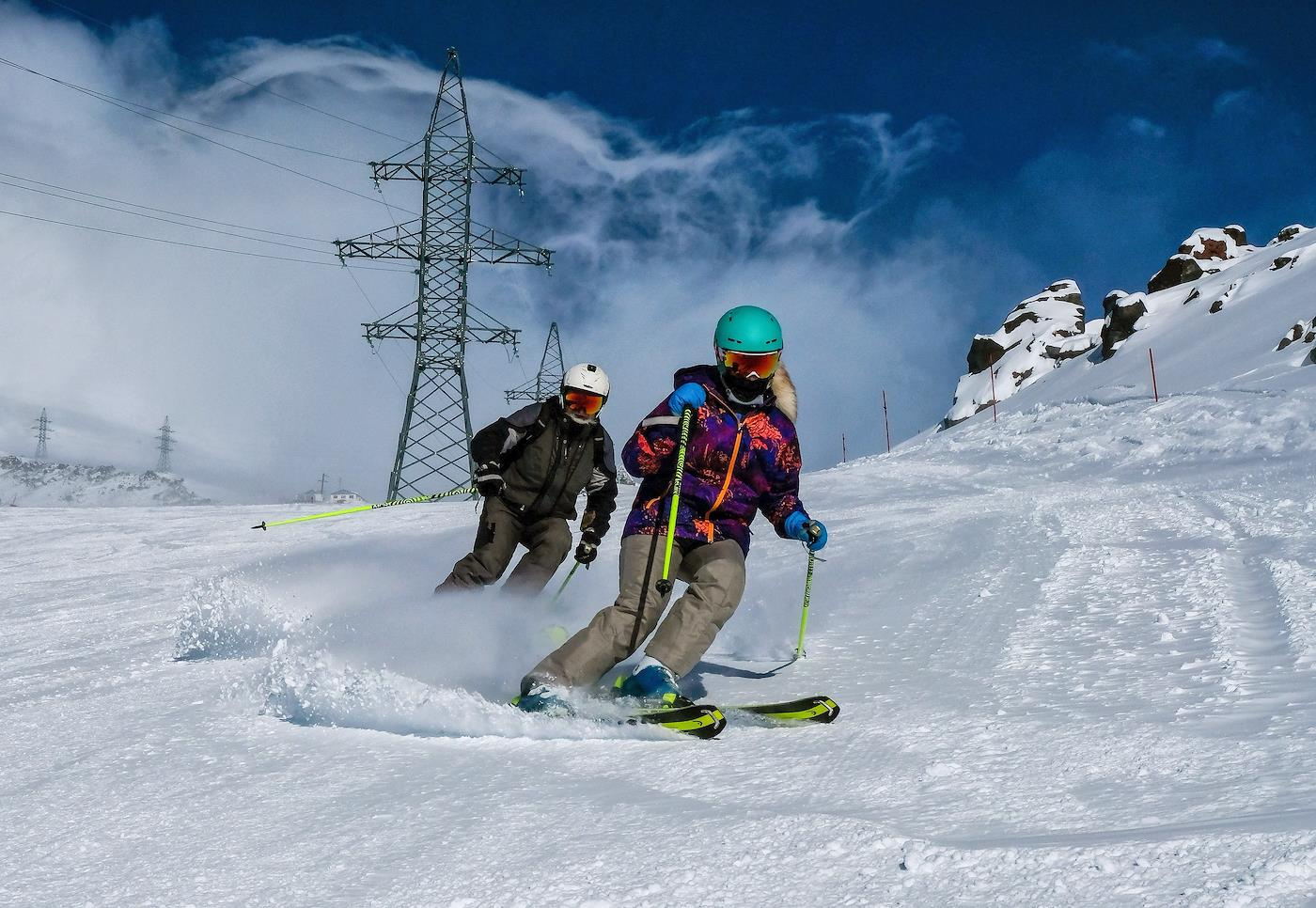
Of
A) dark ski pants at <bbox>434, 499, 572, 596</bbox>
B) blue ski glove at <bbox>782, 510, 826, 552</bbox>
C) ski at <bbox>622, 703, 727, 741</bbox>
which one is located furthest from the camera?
dark ski pants at <bbox>434, 499, 572, 596</bbox>

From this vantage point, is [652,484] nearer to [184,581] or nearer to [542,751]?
[542,751]

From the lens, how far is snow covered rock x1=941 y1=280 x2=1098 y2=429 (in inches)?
1982

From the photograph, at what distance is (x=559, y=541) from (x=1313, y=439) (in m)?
10.9

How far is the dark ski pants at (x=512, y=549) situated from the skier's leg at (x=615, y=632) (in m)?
1.97

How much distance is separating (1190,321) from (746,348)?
40.3 m

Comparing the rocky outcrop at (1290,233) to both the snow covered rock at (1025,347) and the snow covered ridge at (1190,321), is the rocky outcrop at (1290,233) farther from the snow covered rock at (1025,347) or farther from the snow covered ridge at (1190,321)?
the snow covered rock at (1025,347)

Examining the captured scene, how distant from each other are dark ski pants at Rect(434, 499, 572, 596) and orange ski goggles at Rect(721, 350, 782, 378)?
87.7 inches

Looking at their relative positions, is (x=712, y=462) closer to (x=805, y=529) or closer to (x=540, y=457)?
(x=805, y=529)

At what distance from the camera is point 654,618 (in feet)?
11.9

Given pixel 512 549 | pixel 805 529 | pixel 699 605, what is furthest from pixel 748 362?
pixel 512 549

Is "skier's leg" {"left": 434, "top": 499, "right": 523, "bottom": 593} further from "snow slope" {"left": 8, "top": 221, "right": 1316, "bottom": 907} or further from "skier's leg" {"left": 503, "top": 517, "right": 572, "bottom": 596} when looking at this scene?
"snow slope" {"left": 8, "top": 221, "right": 1316, "bottom": 907}

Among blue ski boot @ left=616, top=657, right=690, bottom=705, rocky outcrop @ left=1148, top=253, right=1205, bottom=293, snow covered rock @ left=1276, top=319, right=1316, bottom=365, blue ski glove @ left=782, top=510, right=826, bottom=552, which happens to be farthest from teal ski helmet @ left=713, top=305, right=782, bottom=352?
rocky outcrop @ left=1148, top=253, right=1205, bottom=293

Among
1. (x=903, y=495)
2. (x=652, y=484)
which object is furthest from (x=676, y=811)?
(x=903, y=495)

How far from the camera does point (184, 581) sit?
332 inches
